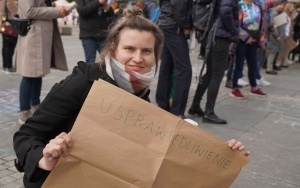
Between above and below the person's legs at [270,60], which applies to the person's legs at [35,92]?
above

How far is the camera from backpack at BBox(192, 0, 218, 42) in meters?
5.33

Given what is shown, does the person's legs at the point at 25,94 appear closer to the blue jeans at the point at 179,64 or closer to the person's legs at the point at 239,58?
the blue jeans at the point at 179,64

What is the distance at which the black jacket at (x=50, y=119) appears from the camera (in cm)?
175

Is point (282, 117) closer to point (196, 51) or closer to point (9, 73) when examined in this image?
point (9, 73)

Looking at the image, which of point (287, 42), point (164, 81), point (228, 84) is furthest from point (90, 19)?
point (287, 42)

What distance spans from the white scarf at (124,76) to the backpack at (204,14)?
11.5 ft

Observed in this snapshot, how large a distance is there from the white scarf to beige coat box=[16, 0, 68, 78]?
2970mm

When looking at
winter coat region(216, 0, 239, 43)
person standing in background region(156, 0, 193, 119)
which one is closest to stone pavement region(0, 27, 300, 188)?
person standing in background region(156, 0, 193, 119)

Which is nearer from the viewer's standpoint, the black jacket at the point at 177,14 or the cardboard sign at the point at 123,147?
the cardboard sign at the point at 123,147


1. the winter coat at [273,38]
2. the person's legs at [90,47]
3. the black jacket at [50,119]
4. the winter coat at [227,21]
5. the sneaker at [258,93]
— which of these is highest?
the black jacket at [50,119]

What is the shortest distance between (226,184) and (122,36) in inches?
31.9

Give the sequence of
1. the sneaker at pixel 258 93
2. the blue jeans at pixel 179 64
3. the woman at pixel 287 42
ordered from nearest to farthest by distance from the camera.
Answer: the blue jeans at pixel 179 64 → the sneaker at pixel 258 93 → the woman at pixel 287 42

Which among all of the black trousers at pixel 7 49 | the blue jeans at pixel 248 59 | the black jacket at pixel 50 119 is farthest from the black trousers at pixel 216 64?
the black trousers at pixel 7 49

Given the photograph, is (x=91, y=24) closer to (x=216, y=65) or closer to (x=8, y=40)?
(x=216, y=65)
